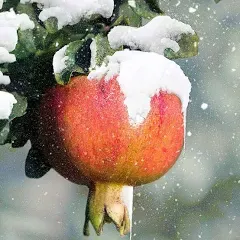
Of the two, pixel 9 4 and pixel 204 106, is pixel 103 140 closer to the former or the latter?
pixel 9 4

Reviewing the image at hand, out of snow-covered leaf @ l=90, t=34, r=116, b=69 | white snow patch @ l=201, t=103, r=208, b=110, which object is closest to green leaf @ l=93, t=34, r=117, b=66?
snow-covered leaf @ l=90, t=34, r=116, b=69

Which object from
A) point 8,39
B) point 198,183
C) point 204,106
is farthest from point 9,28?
point 198,183

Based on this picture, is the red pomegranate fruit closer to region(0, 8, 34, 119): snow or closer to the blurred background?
region(0, 8, 34, 119): snow

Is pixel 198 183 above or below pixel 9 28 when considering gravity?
below

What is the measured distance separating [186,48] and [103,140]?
12cm

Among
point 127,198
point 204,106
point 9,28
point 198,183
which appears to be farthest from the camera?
point 198,183

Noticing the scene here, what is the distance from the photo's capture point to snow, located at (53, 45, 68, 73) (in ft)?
2.78

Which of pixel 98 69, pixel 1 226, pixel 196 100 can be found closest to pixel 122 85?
pixel 98 69

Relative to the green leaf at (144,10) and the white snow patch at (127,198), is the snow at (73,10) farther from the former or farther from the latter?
the white snow patch at (127,198)

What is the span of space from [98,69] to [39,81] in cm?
6

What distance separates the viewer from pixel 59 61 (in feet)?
2.79

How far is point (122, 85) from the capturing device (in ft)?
3.01

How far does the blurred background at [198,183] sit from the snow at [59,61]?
1371mm

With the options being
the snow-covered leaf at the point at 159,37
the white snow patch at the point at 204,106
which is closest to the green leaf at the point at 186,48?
the snow-covered leaf at the point at 159,37
